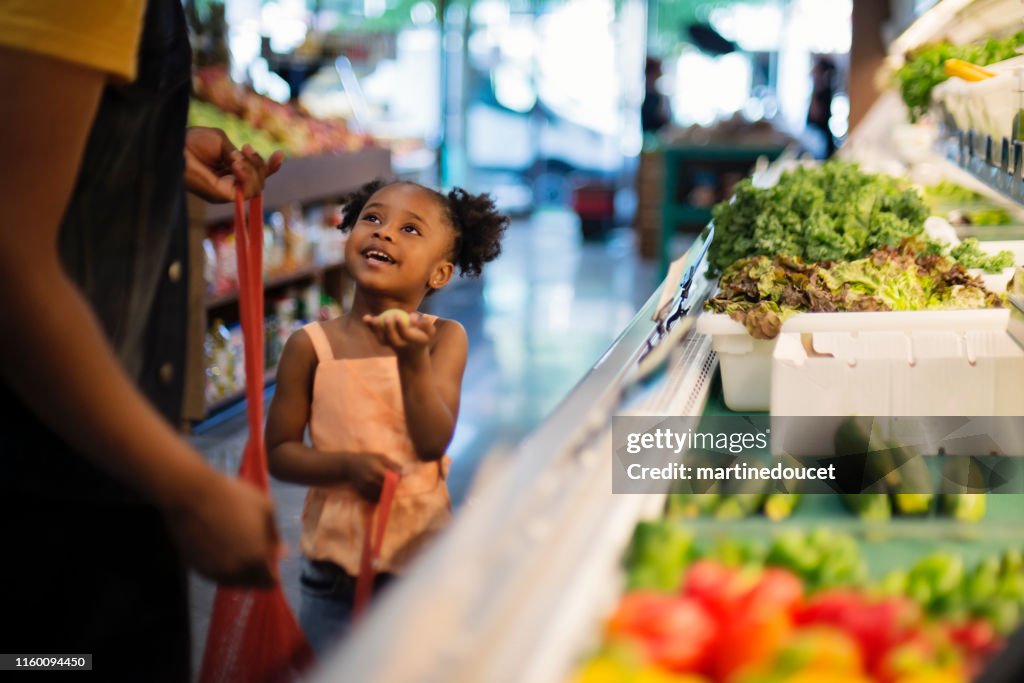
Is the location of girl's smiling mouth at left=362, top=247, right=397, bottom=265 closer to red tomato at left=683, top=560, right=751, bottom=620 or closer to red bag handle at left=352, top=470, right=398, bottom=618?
red bag handle at left=352, top=470, right=398, bottom=618

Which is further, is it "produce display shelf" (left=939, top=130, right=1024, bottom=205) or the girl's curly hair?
"produce display shelf" (left=939, top=130, right=1024, bottom=205)

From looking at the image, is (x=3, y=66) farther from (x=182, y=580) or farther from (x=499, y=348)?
(x=499, y=348)

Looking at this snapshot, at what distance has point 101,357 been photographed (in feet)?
3.55

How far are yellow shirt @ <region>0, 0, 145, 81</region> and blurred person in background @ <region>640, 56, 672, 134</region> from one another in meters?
12.4

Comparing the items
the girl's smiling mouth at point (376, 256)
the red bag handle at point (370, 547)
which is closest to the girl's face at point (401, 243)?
the girl's smiling mouth at point (376, 256)

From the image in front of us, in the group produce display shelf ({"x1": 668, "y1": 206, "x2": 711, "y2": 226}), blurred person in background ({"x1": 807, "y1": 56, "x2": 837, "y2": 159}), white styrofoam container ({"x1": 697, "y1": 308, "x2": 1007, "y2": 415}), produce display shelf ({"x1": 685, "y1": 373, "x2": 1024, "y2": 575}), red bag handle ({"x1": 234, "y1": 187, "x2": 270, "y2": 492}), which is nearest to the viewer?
produce display shelf ({"x1": 685, "y1": 373, "x2": 1024, "y2": 575})

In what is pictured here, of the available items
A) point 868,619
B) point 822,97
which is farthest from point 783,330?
point 822,97

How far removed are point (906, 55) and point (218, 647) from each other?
4618 mm

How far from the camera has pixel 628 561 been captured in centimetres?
125

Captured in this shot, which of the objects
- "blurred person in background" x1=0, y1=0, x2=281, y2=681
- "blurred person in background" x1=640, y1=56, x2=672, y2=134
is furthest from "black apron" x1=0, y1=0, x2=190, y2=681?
"blurred person in background" x1=640, y1=56, x2=672, y2=134

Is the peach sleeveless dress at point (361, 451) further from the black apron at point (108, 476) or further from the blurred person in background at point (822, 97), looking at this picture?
the blurred person in background at point (822, 97)

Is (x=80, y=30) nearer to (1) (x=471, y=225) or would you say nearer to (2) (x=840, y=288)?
(1) (x=471, y=225)

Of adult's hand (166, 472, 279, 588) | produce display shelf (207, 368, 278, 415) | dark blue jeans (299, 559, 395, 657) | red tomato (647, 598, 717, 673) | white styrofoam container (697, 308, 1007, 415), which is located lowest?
produce display shelf (207, 368, 278, 415)

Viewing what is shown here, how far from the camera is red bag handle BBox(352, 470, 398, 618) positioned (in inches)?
71.1
